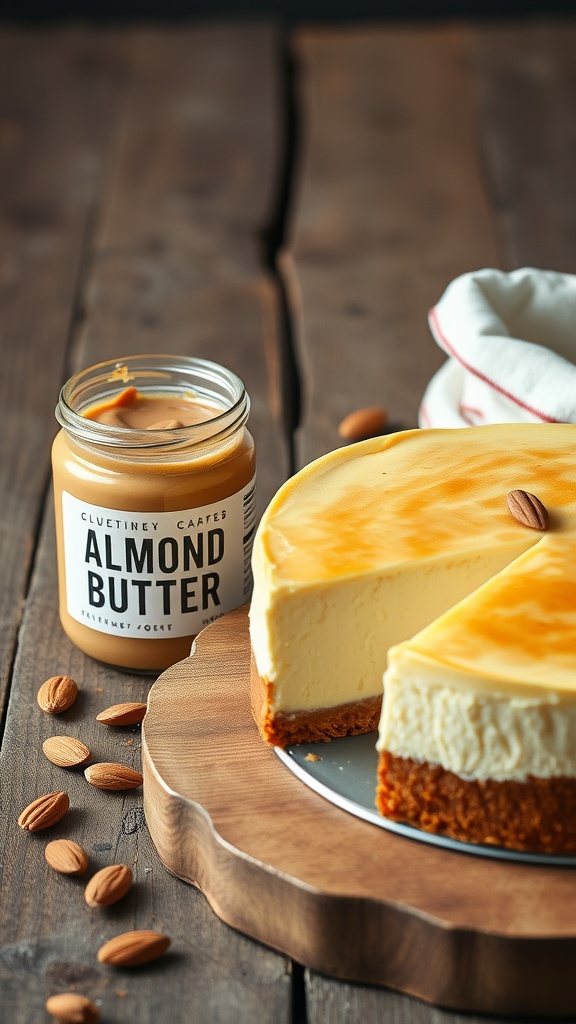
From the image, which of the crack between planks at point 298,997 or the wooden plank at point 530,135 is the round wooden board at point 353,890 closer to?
the crack between planks at point 298,997

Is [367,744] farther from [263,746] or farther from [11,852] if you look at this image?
[11,852]

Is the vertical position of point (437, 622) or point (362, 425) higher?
point (437, 622)

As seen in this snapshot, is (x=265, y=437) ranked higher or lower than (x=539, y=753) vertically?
lower

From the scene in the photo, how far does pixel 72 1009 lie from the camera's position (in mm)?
1177

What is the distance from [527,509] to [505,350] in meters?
0.42

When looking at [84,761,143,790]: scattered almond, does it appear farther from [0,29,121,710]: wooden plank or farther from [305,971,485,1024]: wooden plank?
[305,971,485,1024]: wooden plank

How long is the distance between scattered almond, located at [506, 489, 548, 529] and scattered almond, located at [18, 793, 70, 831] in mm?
617

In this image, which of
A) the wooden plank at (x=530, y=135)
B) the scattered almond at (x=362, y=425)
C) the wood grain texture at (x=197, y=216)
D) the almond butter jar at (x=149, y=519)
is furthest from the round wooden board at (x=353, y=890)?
the wooden plank at (x=530, y=135)

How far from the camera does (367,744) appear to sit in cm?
146

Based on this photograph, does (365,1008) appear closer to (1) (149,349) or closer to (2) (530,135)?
(1) (149,349)

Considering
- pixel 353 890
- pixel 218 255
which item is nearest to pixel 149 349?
pixel 218 255

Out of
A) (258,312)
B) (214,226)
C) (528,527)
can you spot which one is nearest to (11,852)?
(528,527)

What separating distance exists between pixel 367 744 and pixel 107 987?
0.40m

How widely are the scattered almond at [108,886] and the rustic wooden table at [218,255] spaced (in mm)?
13
